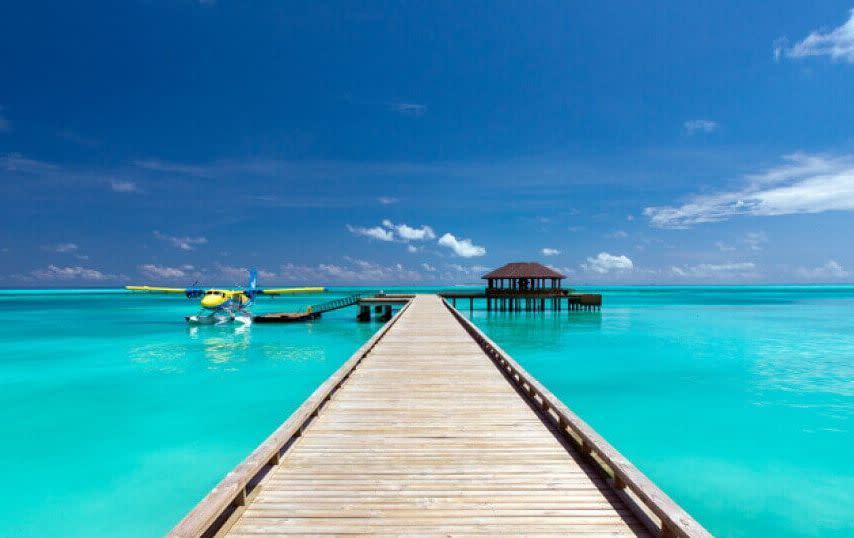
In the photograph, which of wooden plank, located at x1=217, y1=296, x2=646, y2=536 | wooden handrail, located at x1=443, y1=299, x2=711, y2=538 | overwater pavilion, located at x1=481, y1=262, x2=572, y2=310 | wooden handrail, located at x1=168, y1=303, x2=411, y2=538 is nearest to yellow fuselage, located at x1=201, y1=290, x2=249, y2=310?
overwater pavilion, located at x1=481, y1=262, x2=572, y2=310

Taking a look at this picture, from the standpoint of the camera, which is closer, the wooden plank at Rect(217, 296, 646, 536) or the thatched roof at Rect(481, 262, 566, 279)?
the wooden plank at Rect(217, 296, 646, 536)

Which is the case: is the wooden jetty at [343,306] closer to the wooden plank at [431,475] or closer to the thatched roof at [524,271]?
the thatched roof at [524,271]

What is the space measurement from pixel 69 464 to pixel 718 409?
651 inches

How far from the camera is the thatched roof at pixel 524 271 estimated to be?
141ft

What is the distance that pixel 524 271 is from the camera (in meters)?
43.9

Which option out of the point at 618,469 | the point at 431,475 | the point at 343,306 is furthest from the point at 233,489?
the point at 343,306

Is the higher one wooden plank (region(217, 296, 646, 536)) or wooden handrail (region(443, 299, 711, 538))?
wooden handrail (region(443, 299, 711, 538))

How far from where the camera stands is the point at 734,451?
10.3 meters

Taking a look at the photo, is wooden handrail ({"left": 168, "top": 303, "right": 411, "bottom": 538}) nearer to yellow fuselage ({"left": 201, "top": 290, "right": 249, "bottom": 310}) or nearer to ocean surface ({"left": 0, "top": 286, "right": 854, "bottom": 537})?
ocean surface ({"left": 0, "top": 286, "right": 854, "bottom": 537})

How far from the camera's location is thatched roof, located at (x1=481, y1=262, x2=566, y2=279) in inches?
1688

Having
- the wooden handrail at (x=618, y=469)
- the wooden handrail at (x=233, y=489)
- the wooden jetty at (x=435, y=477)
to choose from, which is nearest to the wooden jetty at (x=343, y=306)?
the wooden handrail at (x=618, y=469)

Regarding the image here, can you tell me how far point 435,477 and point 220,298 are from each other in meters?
36.8

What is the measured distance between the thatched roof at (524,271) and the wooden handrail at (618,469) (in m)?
35.3

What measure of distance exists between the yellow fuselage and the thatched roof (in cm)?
2200
